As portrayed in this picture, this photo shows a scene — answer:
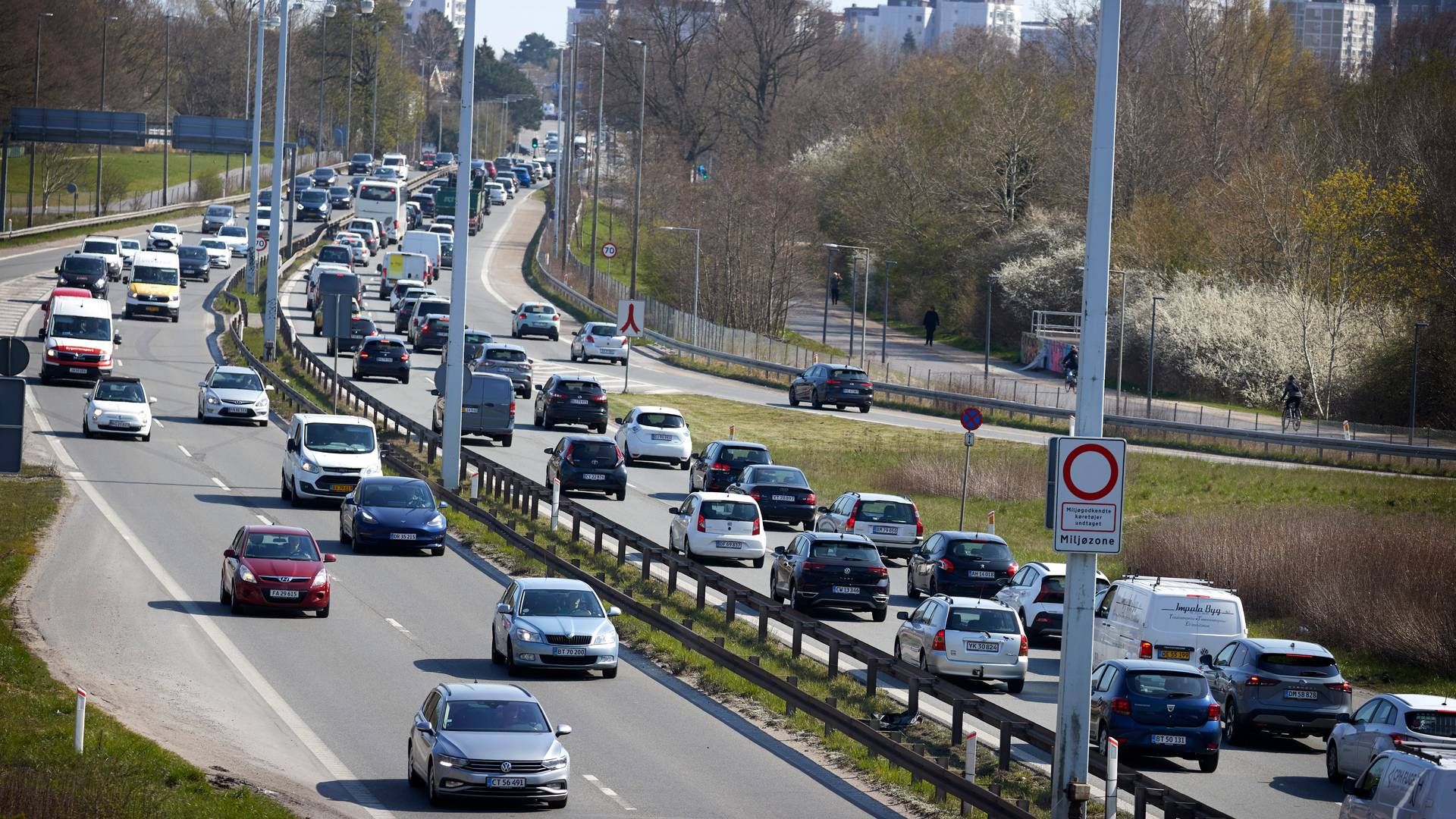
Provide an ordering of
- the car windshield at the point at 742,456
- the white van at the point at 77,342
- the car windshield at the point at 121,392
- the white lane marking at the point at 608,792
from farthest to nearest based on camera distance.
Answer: the white van at the point at 77,342, the car windshield at the point at 121,392, the car windshield at the point at 742,456, the white lane marking at the point at 608,792

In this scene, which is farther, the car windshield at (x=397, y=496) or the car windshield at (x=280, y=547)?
the car windshield at (x=397, y=496)

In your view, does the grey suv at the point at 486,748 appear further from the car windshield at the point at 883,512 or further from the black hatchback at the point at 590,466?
the black hatchback at the point at 590,466

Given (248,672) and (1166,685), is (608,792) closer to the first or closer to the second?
(248,672)

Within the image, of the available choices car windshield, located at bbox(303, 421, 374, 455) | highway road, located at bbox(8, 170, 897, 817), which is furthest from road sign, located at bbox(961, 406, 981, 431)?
car windshield, located at bbox(303, 421, 374, 455)

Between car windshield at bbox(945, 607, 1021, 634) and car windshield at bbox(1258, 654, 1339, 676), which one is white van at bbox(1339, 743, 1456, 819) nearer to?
car windshield at bbox(1258, 654, 1339, 676)

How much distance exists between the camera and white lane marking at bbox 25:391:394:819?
16.6 m

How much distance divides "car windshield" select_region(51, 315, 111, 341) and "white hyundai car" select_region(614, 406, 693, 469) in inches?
627

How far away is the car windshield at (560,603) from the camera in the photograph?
2259 centimetres

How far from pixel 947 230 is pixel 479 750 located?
289 feet

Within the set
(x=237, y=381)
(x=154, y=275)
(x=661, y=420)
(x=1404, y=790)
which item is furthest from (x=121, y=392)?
(x=1404, y=790)

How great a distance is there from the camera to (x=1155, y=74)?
104312 mm

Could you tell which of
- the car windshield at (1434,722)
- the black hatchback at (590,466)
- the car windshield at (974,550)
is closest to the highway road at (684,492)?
the black hatchback at (590,466)

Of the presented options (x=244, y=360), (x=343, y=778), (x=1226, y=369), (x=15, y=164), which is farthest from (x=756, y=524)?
(x=15, y=164)

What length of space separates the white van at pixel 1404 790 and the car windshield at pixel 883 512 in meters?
18.4
